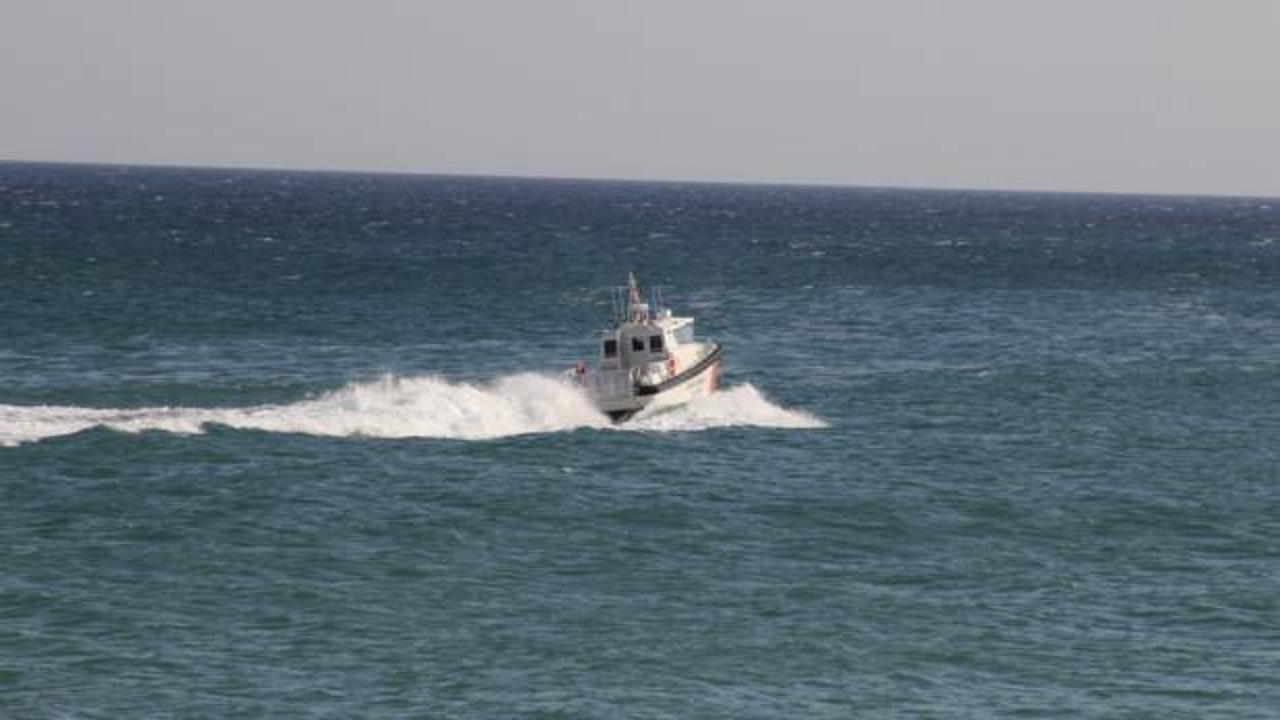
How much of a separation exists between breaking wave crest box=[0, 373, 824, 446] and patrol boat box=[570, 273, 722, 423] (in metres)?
0.44

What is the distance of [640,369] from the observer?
5262 cm

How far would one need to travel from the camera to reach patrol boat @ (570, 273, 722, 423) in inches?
2051

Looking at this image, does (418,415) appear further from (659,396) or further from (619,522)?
(619,522)

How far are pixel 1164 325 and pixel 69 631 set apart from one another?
6642 centimetres

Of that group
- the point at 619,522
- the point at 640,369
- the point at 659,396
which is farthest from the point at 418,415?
the point at 619,522

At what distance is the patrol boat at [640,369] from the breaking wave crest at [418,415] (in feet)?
1.46

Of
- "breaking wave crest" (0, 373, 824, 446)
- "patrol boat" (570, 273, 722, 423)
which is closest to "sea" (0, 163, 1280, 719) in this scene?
"breaking wave crest" (0, 373, 824, 446)

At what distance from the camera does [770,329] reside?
269 feet

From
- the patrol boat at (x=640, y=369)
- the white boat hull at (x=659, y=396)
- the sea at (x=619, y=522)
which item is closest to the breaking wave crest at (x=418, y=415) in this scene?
the sea at (x=619, y=522)

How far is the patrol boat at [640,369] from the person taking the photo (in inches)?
2051

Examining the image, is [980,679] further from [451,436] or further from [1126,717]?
[451,436]

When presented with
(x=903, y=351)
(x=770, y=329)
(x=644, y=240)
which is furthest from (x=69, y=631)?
(x=644, y=240)

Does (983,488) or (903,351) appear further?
(903,351)

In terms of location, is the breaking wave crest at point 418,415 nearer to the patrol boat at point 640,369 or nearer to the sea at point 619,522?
the sea at point 619,522
